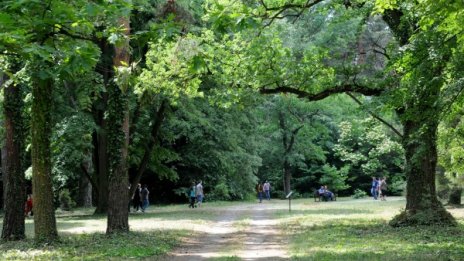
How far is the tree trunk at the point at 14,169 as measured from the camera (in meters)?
14.4

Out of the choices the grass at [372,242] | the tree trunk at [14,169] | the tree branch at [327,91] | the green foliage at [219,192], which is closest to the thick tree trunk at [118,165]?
the tree trunk at [14,169]

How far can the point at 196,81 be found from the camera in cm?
1706

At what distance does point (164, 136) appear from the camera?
28078 millimetres

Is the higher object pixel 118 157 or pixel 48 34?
pixel 48 34

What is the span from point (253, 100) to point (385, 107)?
6.30 meters

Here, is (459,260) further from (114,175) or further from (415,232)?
(114,175)

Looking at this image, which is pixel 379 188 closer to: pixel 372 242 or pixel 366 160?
pixel 366 160

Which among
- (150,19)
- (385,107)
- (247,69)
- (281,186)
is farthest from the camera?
(281,186)

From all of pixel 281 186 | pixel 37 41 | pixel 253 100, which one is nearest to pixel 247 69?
pixel 253 100

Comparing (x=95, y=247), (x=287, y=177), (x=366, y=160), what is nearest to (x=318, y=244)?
(x=95, y=247)

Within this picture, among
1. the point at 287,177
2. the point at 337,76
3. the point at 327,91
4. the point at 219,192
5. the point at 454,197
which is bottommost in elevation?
the point at 454,197

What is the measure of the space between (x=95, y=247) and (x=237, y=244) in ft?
11.8

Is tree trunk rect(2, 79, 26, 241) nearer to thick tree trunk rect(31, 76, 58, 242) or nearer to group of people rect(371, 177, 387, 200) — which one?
thick tree trunk rect(31, 76, 58, 242)

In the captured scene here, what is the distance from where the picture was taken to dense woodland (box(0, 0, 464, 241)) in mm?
6566
